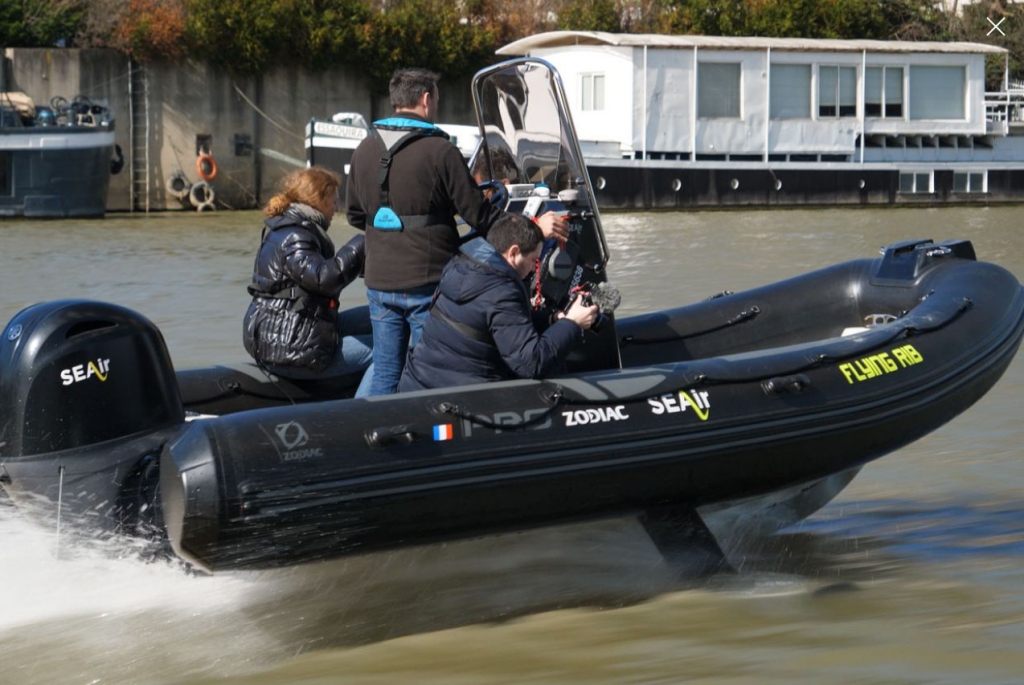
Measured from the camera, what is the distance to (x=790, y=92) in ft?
67.2

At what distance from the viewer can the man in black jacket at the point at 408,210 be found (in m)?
4.17

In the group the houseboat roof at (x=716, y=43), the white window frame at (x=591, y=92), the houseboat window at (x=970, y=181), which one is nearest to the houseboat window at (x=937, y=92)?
the houseboat roof at (x=716, y=43)

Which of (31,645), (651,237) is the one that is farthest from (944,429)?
(651,237)

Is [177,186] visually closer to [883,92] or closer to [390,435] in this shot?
[883,92]

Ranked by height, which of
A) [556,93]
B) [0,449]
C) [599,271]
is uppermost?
[556,93]

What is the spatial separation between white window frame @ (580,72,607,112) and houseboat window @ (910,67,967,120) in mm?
4811

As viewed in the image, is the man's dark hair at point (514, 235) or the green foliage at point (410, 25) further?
the green foliage at point (410, 25)

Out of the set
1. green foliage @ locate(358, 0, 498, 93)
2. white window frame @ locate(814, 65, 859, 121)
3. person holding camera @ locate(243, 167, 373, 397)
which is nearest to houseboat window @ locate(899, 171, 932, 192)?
white window frame @ locate(814, 65, 859, 121)

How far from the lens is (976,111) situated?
21.4 meters

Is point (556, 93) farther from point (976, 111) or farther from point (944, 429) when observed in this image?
point (976, 111)

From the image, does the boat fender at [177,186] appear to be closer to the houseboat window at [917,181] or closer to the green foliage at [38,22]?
the green foliage at [38,22]

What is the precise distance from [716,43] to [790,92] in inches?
55.2

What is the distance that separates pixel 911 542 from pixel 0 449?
291cm

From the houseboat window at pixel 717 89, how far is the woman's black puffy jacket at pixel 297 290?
52.9 ft
